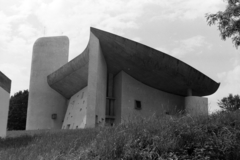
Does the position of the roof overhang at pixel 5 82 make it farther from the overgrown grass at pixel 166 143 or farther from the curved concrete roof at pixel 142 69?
the curved concrete roof at pixel 142 69

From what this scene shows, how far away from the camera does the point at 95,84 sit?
18.4 metres

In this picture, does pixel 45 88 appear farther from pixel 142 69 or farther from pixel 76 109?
pixel 142 69

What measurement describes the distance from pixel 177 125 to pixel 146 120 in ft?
3.17

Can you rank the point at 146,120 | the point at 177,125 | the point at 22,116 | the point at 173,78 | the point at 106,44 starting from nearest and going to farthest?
the point at 177,125 < the point at 146,120 < the point at 106,44 < the point at 173,78 < the point at 22,116

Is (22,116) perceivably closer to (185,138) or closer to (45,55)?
(45,55)

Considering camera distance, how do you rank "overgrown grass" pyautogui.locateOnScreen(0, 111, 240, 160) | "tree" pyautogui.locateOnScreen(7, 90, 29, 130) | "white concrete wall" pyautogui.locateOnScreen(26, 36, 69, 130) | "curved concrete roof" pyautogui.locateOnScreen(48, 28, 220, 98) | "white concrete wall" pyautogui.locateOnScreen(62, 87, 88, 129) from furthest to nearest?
"tree" pyautogui.locateOnScreen(7, 90, 29, 130) < "white concrete wall" pyautogui.locateOnScreen(26, 36, 69, 130) < "white concrete wall" pyautogui.locateOnScreen(62, 87, 88, 129) < "curved concrete roof" pyautogui.locateOnScreen(48, 28, 220, 98) < "overgrown grass" pyautogui.locateOnScreen(0, 111, 240, 160)

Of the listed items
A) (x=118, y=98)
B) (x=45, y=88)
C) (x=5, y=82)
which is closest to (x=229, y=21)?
(x=5, y=82)

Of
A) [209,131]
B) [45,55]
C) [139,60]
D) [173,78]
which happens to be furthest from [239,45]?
[45,55]

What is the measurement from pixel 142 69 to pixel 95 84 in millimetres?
4232

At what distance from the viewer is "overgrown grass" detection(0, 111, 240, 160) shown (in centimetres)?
559

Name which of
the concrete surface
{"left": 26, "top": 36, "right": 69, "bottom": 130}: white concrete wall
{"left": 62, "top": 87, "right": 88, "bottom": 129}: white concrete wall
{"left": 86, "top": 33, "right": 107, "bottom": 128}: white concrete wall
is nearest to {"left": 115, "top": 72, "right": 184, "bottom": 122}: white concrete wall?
{"left": 86, "top": 33, "right": 107, "bottom": 128}: white concrete wall

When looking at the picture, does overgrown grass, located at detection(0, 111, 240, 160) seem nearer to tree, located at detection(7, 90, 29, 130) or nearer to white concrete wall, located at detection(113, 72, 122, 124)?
white concrete wall, located at detection(113, 72, 122, 124)

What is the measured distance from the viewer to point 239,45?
32.0 ft

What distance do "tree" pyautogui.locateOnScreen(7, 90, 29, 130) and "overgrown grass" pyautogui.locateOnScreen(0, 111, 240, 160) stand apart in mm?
33436
